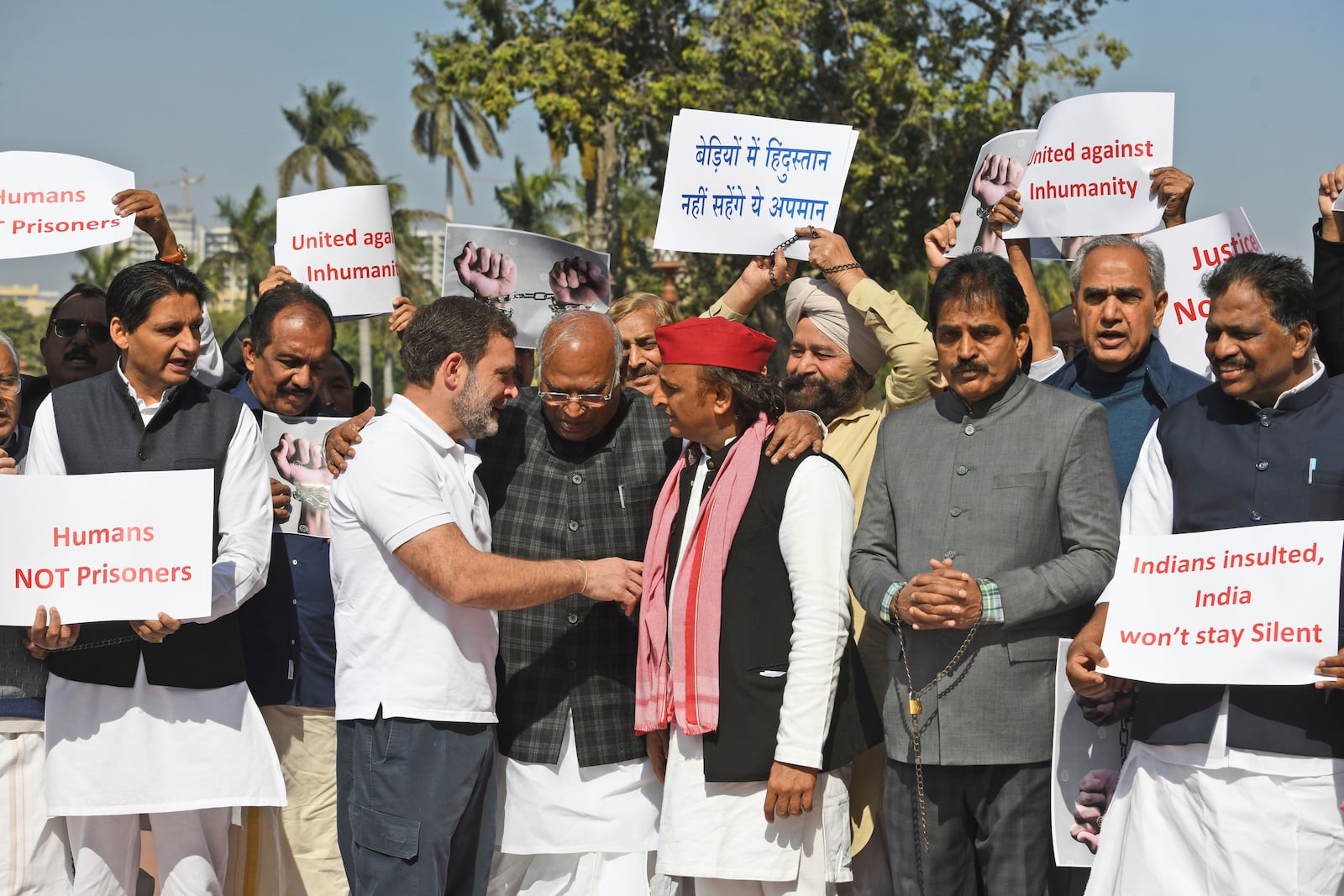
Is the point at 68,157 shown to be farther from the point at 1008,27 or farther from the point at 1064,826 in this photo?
the point at 1008,27

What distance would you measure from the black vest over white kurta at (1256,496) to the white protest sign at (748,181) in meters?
2.32

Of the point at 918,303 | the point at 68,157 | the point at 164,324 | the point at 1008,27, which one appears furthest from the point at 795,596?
the point at 918,303

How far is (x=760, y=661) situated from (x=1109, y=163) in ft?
9.62

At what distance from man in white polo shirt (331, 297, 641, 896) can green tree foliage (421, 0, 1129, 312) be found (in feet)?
57.9

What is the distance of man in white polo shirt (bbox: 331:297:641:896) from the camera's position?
4434 mm

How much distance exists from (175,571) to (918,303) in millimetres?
38501

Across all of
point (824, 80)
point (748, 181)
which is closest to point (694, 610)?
point (748, 181)

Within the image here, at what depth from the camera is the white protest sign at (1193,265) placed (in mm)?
5590

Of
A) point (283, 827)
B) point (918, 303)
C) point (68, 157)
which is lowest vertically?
point (283, 827)

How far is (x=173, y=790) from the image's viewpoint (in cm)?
477

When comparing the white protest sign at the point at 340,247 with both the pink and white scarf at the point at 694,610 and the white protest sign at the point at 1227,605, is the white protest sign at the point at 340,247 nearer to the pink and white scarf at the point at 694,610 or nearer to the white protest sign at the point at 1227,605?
the pink and white scarf at the point at 694,610

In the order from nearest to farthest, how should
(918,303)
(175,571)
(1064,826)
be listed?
(1064,826) → (175,571) → (918,303)

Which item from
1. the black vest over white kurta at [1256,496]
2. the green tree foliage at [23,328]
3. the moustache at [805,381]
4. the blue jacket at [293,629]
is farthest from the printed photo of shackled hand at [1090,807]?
the green tree foliage at [23,328]

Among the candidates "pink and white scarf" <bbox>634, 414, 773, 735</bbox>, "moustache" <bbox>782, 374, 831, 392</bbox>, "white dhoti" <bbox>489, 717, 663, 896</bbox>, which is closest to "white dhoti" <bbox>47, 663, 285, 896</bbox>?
"white dhoti" <bbox>489, 717, 663, 896</bbox>
